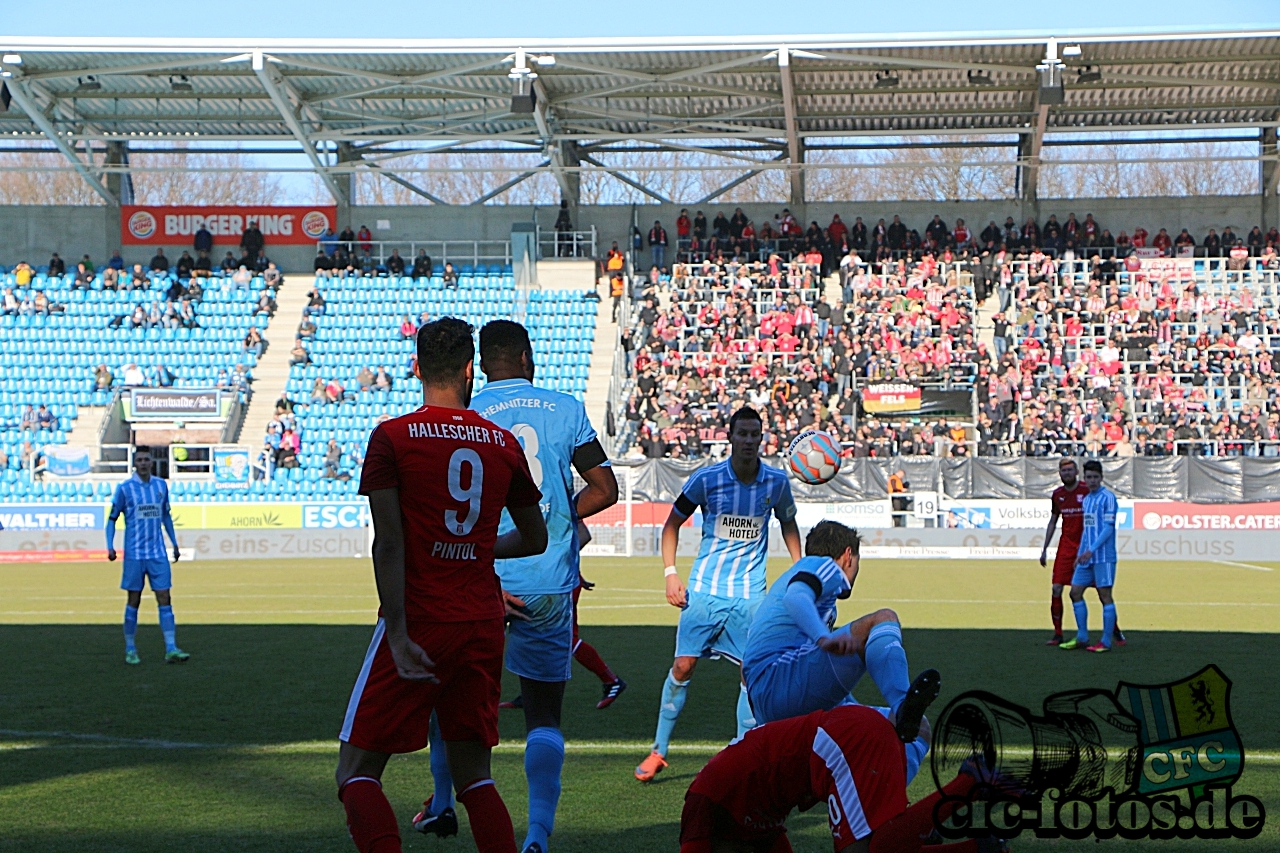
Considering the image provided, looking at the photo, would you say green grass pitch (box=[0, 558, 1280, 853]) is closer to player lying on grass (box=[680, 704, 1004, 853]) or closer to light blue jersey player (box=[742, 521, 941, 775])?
light blue jersey player (box=[742, 521, 941, 775])

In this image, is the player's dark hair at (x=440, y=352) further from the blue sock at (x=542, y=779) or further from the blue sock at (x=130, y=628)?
the blue sock at (x=130, y=628)

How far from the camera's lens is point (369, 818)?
14.6 ft

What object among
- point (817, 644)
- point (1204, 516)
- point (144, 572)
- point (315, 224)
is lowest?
point (1204, 516)

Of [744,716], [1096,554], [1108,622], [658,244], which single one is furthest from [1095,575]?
[658,244]

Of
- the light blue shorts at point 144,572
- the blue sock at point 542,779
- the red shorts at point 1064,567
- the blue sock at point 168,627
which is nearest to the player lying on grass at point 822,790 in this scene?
the blue sock at point 542,779

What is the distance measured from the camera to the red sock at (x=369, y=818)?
4.44 meters

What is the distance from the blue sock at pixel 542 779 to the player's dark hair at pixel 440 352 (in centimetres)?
171

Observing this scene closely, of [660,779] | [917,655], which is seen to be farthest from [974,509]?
[660,779]

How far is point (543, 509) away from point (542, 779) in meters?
1.16

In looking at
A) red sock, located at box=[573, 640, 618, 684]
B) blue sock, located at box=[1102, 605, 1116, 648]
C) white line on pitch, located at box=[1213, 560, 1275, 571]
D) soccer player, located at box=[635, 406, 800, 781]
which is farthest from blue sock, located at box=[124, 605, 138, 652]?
white line on pitch, located at box=[1213, 560, 1275, 571]

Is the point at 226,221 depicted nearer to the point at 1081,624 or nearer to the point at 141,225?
the point at 141,225

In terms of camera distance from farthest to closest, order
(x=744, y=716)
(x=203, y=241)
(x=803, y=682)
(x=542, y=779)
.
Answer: (x=203, y=241) < (x=744, y=716) < (x=542, y=779) < (x=803, y=682)

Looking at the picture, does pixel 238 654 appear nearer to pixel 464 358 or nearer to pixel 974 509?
pixel 464 358

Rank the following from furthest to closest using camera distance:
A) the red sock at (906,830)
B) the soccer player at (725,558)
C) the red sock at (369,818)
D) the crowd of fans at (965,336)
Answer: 1. the crowd of fans at (965,336)
2. the soccer player at (725,558)
3. the red sock at (369,818)
4. the red sock at (906,830)
